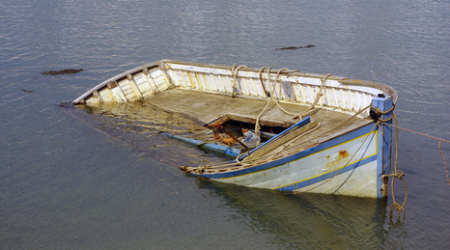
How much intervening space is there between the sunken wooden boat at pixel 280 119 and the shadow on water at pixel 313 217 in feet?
0.88

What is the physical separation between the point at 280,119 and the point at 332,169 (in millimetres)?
2787

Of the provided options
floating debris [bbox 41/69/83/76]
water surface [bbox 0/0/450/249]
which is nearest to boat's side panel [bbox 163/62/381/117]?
water surface [bbox 0/0/450/249]

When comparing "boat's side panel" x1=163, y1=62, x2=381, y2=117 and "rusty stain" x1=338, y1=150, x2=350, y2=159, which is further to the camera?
"boat's side panel" x1=163, y1=62, x2=381, y2=117

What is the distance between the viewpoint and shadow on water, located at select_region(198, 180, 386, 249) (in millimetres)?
9760

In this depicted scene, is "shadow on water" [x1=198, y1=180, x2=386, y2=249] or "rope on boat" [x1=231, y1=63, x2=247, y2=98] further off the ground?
"rope on boat" [x1=231, y1=63, x2=247, y2=98]

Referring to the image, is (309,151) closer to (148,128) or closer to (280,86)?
(280,86)

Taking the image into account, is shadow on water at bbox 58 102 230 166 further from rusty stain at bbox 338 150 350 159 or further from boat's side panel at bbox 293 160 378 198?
rusty stain at bbox 338 150 350 159

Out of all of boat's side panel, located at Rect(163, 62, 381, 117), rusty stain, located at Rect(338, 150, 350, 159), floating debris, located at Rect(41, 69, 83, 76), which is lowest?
floating debris, located at Rect(41, 69, 83, 76)

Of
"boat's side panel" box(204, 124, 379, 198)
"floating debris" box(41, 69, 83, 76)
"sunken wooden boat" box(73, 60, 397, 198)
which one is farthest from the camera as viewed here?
"floating debris" box(41, 69, 83, 76)

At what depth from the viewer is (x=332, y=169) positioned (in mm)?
10258

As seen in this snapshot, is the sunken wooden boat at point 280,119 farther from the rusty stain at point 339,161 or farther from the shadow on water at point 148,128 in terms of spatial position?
the shadow on water at point 148,128

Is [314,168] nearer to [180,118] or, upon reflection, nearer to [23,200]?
[180,118]

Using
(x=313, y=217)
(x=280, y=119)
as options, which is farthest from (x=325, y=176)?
(x=280, y=119)

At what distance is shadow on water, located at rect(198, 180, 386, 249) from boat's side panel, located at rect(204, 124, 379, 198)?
260 millimetres
